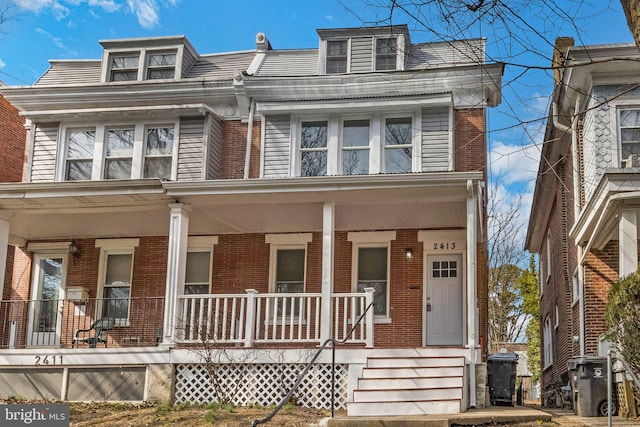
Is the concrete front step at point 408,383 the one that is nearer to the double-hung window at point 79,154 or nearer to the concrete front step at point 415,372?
the concrete front step at point 415,372

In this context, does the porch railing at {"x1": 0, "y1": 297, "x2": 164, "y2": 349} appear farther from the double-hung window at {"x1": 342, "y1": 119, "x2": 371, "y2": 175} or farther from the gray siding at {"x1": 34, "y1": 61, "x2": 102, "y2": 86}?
the gray siding at {"x1": 34, "y1": 61, "x2": 102, "y2": 86}

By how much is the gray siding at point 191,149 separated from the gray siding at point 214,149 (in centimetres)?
17

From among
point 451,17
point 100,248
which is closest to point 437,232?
point 100,248

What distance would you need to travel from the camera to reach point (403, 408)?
10.7 m

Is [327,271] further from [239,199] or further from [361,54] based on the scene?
[361,54]

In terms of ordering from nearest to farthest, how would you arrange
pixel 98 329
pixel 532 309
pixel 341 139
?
pixel 98 329 < pixel 341 139 < pixel 532 309

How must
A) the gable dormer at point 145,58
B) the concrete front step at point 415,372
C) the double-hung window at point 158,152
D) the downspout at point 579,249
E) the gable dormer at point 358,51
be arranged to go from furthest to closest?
the gable dormer at point 145,58 < the gable dormer at point 358,51 < the double-hung window at point 158,152 < the downspout at point 579,249 < the concrete front step at point 415,372

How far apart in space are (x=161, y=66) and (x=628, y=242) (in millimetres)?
10650

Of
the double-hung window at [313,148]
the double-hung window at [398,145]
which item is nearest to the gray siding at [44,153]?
the double-hung window at [313,148]

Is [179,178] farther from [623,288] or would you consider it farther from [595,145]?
[623,288]

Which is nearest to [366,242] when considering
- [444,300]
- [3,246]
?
[444,300]

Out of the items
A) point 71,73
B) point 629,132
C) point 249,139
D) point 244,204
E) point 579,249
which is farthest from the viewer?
point 71,73

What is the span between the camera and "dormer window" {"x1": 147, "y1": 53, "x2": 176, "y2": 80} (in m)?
17.7

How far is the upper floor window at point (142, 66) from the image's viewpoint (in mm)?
17734
